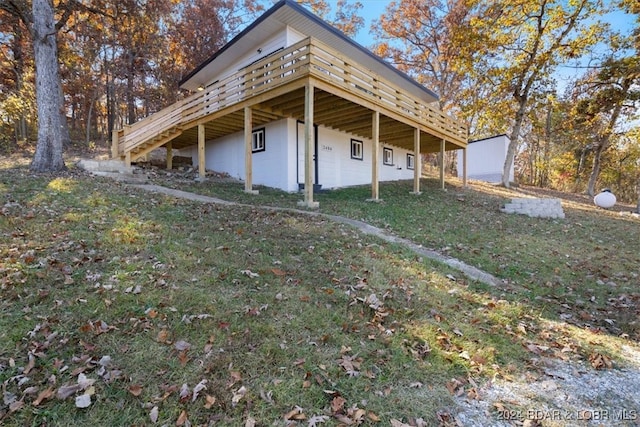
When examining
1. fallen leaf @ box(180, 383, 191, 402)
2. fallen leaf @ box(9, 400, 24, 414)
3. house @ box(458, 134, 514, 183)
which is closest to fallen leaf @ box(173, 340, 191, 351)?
fallen leaf @ box(180, 383, 191, 402)

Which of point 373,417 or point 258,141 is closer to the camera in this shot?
point 373,417

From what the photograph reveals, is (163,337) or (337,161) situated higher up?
(337,161)

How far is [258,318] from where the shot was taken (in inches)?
142

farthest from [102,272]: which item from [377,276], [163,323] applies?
[377,276]

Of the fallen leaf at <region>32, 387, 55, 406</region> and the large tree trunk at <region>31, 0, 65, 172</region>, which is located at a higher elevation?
the large tree trunk at <region>31, 0, 65, 172</region>

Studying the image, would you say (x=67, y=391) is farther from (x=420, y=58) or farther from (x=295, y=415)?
(x=420, y=58)

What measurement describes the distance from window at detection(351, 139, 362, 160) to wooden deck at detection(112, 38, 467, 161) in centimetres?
42

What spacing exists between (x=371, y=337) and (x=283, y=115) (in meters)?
10.4

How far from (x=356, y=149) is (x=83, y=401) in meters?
15.0

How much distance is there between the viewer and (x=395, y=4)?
987 inches

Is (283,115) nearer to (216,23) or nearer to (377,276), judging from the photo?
(377,276)

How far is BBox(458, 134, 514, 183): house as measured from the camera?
75.9ft

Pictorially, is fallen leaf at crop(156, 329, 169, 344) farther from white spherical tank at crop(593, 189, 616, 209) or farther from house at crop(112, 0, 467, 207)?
white spherical tank at crop(593, 189, 616, 209)

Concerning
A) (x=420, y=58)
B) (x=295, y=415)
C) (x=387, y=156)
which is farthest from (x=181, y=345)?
(x=420, y=58)
